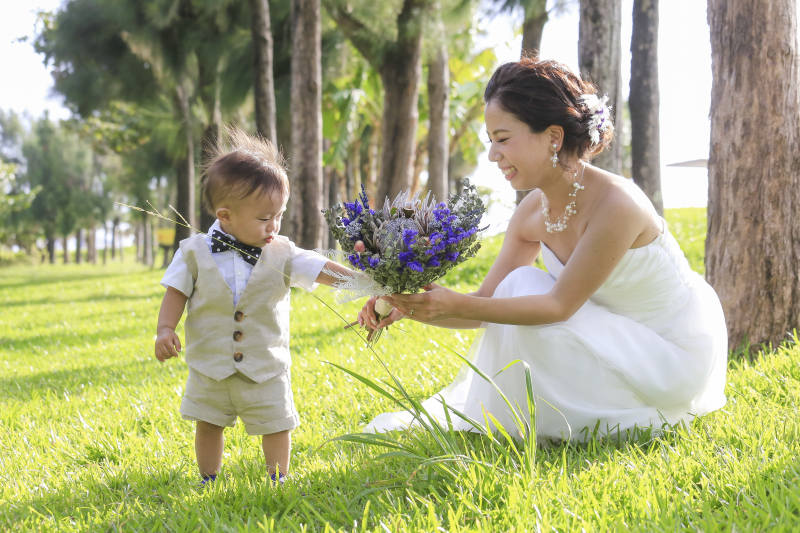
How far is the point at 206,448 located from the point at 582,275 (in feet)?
5.87

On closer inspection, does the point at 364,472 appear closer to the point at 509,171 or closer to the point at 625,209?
the point at 509,171

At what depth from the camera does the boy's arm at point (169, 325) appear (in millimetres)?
→ 2404

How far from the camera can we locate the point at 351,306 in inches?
306

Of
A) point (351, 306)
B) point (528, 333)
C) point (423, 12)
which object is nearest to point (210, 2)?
point (423, 12)

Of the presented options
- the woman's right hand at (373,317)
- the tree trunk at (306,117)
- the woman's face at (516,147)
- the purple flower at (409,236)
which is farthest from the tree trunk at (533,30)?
the purple flower at (409,236)

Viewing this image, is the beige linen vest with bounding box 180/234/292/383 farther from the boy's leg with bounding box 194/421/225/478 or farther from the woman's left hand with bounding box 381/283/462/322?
the woman's left hand with bounding box 381/283/462/322

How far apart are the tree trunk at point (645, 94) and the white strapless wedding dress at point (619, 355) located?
7885 millimetres

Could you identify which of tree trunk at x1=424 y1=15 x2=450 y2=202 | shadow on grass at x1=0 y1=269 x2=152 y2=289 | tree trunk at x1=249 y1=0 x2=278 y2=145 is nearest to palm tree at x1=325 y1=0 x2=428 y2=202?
tree trunk at x1=249 y1=0 x2=278 y2=145

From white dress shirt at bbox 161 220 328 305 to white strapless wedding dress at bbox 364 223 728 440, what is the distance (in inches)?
32.9

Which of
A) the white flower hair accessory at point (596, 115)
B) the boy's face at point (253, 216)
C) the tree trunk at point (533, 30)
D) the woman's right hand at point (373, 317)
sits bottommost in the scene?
the woman's right hand at point (373, 317)

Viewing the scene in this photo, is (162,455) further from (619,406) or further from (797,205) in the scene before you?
(797,205)

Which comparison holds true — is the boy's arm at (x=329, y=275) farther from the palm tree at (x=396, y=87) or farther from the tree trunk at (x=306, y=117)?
the palm tree at (x=396, y=87)

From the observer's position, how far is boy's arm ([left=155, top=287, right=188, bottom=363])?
240 cm

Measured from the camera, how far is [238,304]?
256cm
